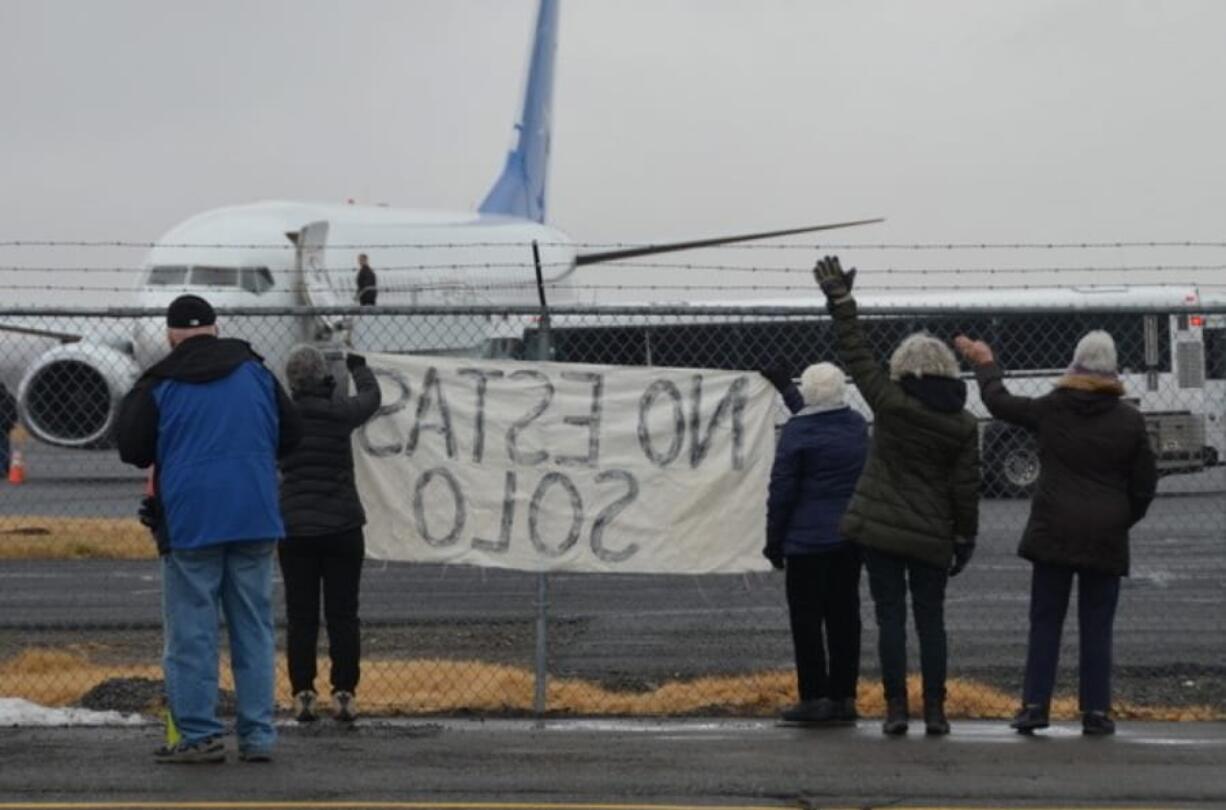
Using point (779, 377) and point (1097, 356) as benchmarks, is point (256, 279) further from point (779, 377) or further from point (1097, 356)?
point (1097, 356)

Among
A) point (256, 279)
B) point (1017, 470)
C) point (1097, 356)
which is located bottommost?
point (1017, 470)

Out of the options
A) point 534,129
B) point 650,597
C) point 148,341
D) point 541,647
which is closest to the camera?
point 541,647

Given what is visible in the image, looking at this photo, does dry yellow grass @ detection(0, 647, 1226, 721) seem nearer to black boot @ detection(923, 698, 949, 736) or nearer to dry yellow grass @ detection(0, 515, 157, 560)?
black boot @ detection(923, 698, 949, 736)

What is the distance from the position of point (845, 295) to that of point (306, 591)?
2.67 meters

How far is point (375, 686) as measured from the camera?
12.6 m

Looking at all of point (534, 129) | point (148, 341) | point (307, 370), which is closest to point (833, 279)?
point (307, 370)

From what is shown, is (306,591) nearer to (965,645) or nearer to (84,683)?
(84,683)

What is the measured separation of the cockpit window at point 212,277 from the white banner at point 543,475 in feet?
77.5

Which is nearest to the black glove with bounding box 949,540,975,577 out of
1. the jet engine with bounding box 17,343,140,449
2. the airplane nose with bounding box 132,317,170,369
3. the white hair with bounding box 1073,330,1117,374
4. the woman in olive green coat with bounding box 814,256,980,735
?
the woman in olive green coat with bounding box 814,256,980,735

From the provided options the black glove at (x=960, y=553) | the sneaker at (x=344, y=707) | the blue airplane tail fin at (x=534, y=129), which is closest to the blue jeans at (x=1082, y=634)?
the black glove at (x=960, y=553)

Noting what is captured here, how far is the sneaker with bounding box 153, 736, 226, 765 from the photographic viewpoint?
31.9ft

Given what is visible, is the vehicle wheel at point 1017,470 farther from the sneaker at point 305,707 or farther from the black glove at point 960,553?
the sneaker at point 305,707

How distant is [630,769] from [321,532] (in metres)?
2.16

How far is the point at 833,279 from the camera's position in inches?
420
